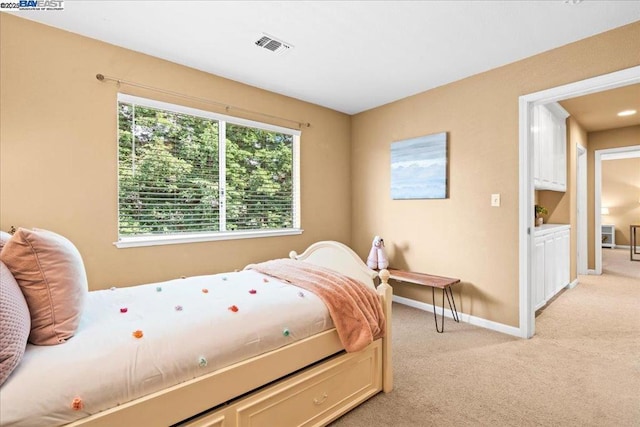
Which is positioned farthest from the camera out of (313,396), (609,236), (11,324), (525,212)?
(609,236)

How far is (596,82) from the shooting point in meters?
2.37

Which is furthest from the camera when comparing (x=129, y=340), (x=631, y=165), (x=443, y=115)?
(x=631, y=165)

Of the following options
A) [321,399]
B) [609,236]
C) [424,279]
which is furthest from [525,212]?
[609,236]

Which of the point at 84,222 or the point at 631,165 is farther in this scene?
the point at 631,165

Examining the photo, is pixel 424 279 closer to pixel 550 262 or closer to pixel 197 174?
pixel 550 262

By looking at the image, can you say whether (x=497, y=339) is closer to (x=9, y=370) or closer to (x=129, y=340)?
(x=129, y=340)

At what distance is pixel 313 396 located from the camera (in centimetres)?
160

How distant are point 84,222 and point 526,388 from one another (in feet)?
11.0

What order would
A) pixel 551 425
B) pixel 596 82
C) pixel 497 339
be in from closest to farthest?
1. pixel 551 425
2. pixel 596 82
3. pixel 497 339

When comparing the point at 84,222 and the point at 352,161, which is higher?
the point at 352,161

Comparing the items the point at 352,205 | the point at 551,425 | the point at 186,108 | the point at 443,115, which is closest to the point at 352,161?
the point at 352,205

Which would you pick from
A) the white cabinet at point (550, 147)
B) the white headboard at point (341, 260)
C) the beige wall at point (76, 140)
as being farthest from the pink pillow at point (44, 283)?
the white cabinet at point (550, 147)

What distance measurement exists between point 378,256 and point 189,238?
2103 mm

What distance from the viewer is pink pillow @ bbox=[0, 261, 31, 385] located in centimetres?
92
